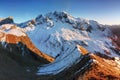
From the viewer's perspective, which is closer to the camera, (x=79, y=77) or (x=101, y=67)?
(x=79, y=77)

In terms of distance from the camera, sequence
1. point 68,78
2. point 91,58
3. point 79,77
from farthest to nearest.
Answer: point 91,58 → point 68,78 → point 79,77

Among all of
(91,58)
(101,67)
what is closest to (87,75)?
(101,67)

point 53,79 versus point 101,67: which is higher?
point 101,67

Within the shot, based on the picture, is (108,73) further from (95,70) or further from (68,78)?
(68,78)

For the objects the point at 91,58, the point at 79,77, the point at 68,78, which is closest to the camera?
the point at 79,77

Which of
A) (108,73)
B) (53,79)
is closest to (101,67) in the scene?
(108,73)

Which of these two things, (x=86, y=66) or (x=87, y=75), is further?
(x=86, y=66)

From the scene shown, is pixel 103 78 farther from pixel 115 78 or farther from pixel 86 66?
pixel 86 66

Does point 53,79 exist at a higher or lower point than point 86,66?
lower
